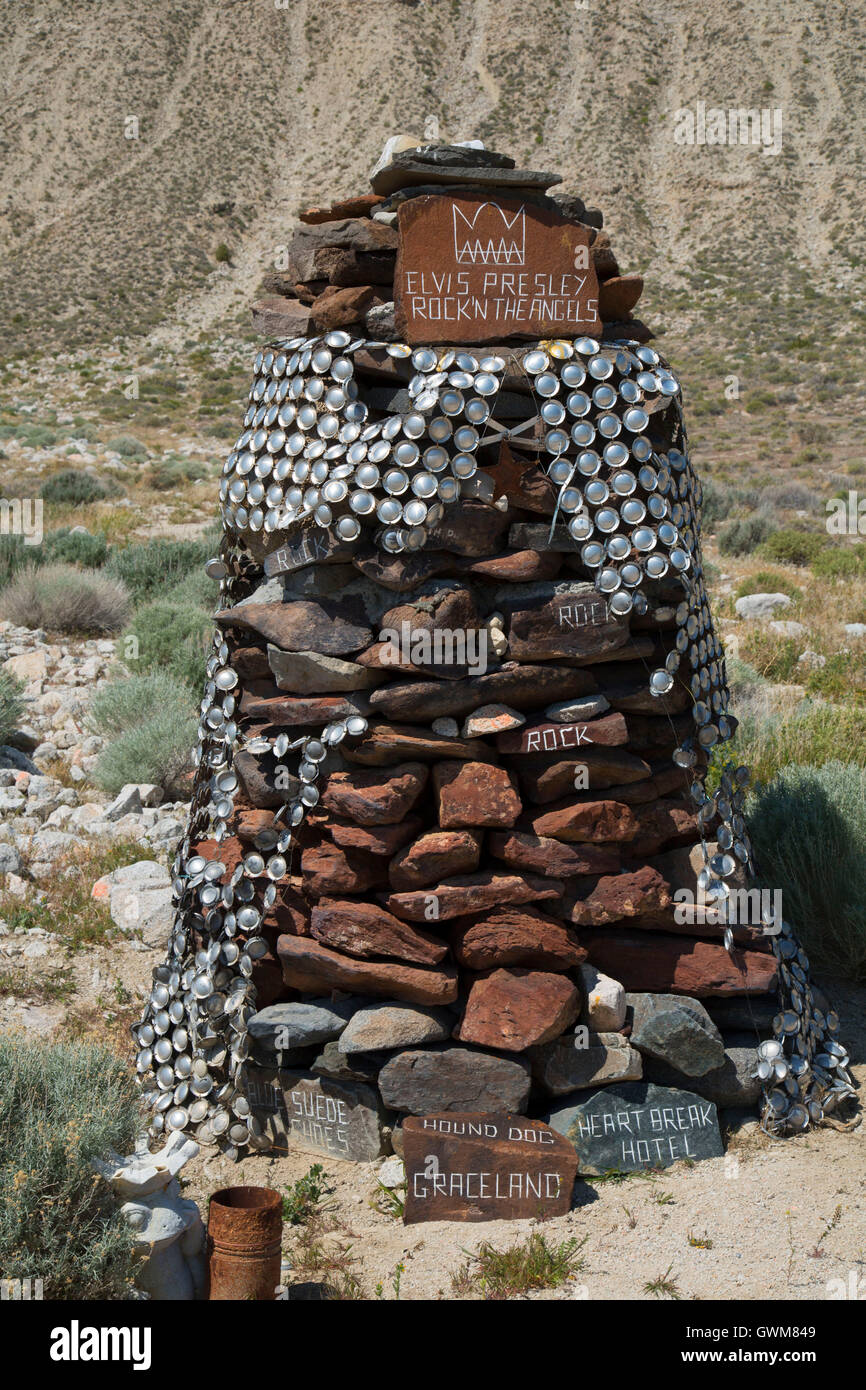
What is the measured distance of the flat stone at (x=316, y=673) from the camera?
3891mm

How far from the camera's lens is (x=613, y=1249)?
11.3 feet

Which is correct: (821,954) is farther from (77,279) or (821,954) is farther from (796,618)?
(77,279)

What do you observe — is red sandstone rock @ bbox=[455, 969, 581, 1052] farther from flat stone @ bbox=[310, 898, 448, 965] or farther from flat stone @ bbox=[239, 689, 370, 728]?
flat stone @ bbox=[239, 689, 370, 728]

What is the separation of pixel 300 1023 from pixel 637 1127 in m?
1.17

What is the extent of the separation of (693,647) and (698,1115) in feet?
5.20

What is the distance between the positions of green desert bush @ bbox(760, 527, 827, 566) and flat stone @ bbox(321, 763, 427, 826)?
34.1 ft

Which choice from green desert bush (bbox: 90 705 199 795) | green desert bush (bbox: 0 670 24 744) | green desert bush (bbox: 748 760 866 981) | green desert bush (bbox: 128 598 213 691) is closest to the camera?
green desert bush (bbox: 748 760 866 981)

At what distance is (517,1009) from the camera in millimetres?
3791

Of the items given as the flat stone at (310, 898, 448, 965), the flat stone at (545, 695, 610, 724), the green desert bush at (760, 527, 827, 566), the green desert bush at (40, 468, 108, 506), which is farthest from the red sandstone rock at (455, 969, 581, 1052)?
the green desert bush at (40, 468, 108, 506)

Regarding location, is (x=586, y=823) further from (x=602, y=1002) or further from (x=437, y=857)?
(x=602, y=1002)

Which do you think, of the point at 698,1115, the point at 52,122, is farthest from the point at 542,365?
the point at 52,122

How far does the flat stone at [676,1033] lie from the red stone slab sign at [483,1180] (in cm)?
49

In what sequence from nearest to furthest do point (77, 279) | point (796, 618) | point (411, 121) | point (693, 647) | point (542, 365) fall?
point (542, 365), point (693, 647), point (796, 618), point (77, 279), point (411, 121)

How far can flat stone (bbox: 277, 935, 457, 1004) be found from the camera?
12.5 feet
